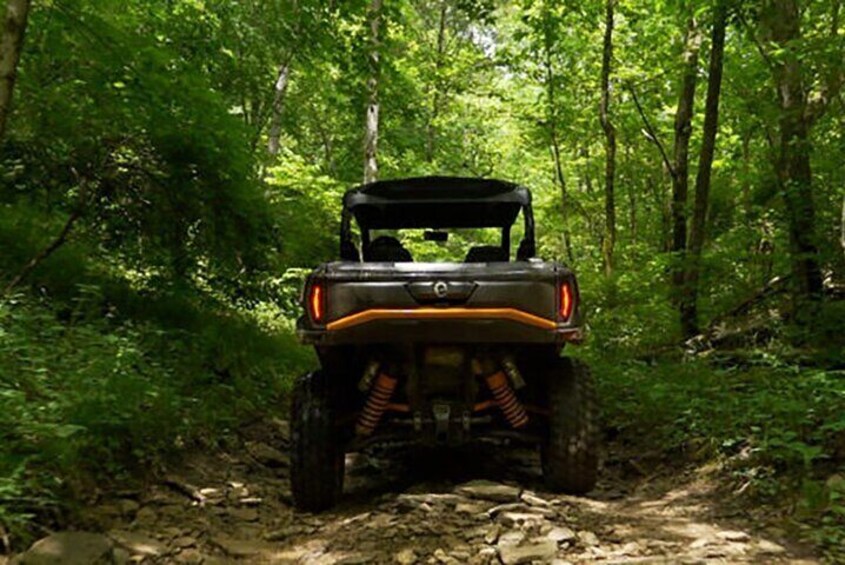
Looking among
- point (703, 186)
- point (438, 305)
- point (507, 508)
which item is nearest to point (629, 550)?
point (507, 508)

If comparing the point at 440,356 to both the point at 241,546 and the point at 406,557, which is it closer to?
the point at 406,557

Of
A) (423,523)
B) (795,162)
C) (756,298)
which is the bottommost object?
(423,523)

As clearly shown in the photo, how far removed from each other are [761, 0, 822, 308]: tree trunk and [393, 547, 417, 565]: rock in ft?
20.0

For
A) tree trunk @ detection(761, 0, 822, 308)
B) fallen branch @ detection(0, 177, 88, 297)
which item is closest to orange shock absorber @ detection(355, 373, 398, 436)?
fallen branch @ detection(0, 177, 88, 297)

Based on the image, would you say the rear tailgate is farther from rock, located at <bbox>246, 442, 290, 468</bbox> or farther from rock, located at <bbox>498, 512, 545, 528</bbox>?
rock, located at <bbox>246, 442, 290, 468</bbox>

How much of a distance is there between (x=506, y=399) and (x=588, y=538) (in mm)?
1215

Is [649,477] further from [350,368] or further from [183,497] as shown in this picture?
[183,497]

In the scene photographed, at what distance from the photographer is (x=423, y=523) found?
3664 millimetres

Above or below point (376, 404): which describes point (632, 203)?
above

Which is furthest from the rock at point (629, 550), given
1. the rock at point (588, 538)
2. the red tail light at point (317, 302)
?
the red tail light at point (317, 302)

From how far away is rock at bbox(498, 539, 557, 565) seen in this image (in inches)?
123

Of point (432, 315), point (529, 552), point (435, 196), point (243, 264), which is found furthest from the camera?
point (243, 264)

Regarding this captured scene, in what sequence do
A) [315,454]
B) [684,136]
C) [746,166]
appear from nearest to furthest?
[315,454] < [684,136] < [746,166]

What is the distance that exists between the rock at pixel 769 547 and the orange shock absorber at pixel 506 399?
Answer: 163cm
